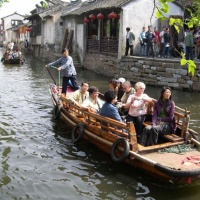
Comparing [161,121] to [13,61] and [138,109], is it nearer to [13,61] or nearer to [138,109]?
[138,109]

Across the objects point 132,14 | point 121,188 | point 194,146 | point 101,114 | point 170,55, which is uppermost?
point 132,14

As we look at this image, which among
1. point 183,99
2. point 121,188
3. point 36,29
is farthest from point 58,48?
point 121,188

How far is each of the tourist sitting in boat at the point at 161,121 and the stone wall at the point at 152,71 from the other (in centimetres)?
772

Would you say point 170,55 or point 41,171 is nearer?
point 41,171

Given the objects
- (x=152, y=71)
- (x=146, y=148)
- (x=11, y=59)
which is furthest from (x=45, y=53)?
(x=146, y=148)

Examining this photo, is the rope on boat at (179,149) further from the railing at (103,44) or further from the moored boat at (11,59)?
the moored boat at (11,59)

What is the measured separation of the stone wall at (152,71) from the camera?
14.2m

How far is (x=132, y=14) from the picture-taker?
1841 centimetres

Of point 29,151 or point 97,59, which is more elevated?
point 97,59

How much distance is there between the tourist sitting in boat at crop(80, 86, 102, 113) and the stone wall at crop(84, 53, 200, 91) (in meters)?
7.36

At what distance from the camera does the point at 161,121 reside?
6.58m

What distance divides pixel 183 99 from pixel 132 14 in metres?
7.54

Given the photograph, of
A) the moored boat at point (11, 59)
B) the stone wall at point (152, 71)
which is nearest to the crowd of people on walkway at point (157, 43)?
the stone wall at point (152, 71)

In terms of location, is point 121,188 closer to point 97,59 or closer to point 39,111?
point 39,111
